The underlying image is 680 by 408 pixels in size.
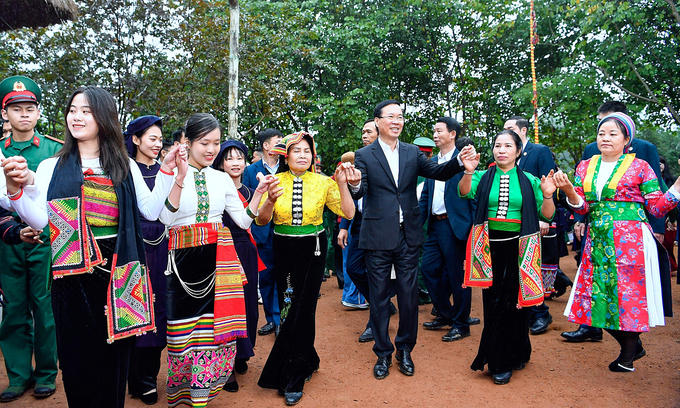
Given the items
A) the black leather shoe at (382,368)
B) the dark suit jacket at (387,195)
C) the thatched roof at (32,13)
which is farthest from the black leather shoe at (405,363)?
the thatched roof at (32,13)

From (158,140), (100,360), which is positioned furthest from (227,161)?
(100,360)

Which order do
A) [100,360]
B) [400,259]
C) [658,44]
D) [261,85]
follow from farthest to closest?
[658,44] < [261,85] < [400,259] < [100,360]

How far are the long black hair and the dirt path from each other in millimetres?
2013

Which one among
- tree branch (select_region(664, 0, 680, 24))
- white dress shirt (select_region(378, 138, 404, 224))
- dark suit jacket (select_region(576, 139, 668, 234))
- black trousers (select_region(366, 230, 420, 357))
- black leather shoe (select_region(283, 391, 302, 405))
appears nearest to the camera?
black leather shoe (select_region(283, 391, 302, 405))

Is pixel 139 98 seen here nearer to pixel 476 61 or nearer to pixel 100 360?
pixel 100 360

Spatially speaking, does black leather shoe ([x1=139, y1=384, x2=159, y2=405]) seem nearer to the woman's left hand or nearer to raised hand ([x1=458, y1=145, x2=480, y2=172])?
raised hand ([x1=458, y1=145, x2=480, y2=172])

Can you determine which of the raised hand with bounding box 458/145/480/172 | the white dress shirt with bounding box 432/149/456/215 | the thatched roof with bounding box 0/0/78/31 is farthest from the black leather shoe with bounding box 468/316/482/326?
the thatched roof with bounding box 0/0/78/31

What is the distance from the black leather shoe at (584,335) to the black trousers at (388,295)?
6.04 feet

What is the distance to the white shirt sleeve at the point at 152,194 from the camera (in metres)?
2.76

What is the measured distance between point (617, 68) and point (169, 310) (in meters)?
13.0

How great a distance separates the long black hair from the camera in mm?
2658

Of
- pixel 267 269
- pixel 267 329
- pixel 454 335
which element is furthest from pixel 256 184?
pixel 454 335

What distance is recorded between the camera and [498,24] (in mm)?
14336

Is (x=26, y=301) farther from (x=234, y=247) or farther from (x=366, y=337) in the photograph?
(x=366, y=337)
